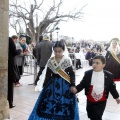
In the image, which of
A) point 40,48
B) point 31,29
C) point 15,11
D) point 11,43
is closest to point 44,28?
point 31,29

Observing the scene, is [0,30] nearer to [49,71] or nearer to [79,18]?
[49,71]

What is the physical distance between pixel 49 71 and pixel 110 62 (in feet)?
10.6

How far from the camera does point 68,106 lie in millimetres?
3514

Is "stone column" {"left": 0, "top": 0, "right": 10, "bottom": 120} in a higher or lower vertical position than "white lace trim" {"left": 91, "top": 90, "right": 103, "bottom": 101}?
higher

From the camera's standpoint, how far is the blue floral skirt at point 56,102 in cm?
350

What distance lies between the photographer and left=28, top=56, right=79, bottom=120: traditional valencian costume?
11.5 ft

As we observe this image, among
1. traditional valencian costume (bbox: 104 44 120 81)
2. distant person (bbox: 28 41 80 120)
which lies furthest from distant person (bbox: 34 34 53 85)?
distant person (bbox: 28 41 80 120)

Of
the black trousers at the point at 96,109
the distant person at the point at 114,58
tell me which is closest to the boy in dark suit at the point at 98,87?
the black trousers at the point at 96,109

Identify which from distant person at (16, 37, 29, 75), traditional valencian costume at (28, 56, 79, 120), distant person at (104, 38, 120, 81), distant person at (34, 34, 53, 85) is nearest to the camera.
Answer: traditional valencian costume at (28, 56, 79, 120)

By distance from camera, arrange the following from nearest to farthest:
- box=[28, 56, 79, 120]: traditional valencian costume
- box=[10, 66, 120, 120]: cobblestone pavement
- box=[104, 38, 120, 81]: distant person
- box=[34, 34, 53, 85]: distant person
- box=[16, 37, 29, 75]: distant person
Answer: box=[28, 56, 79, 120]: traditional valencian costume
box=[10, 66, 120, 120]: cobblestone pavement
box=[104, 38, 120, 81]: distant person
box=[34, 34, 53, 85]: distant person
box=[16, 37, 29, 75]: distant person

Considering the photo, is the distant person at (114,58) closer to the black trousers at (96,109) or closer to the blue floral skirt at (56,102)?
the blue floral skirt at (56,102)

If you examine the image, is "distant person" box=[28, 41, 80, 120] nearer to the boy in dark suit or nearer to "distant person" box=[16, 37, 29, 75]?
the boy in dark suit

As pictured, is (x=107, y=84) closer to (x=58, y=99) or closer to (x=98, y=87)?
(x=98, y=87)

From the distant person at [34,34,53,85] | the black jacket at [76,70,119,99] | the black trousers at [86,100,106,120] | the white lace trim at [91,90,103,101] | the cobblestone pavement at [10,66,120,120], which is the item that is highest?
the distant person at [34,34,53,85]
